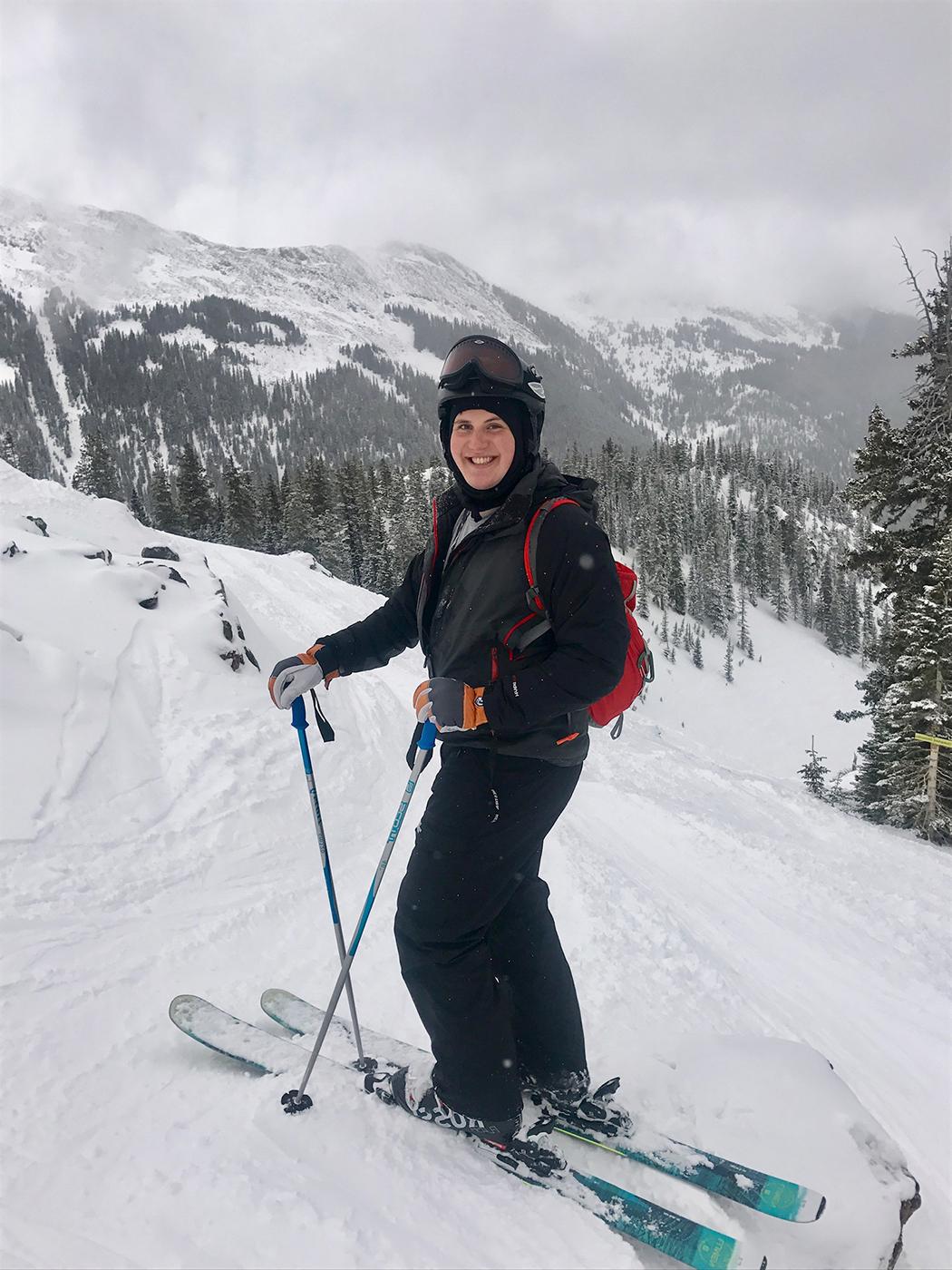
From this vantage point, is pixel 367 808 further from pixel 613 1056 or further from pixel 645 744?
pixel 645 744

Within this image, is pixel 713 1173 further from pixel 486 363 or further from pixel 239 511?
pixel 239 511

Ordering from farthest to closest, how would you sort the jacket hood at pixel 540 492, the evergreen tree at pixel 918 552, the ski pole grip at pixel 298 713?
the evergreen tree at pixel 918 552 < the ski pole grip at pixel 298 713 < the jacket hood at pixel 540 492

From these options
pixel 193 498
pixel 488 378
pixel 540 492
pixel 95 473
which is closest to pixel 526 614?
pixel 540 492

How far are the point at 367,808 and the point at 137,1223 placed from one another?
18.2ft

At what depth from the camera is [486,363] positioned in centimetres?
270

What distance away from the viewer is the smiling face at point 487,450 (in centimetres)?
267

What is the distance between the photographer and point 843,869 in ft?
25.5

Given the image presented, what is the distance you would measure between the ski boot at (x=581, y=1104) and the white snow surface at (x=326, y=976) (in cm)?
14

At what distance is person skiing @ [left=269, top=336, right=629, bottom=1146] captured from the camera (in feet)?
7.73

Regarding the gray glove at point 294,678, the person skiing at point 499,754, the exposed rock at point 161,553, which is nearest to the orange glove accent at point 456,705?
the person skiing at point 499,754

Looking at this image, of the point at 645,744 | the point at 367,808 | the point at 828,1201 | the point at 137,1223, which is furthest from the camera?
the point at 645,744

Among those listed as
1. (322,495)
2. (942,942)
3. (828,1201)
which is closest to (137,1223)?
(828,1201)

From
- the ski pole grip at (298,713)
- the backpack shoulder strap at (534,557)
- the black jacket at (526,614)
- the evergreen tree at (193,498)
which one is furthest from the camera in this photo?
the evergreen tree at (193,498)

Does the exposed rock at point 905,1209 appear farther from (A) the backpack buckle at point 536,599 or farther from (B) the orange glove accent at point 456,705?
(A) the backpack buckle at point 536,599
